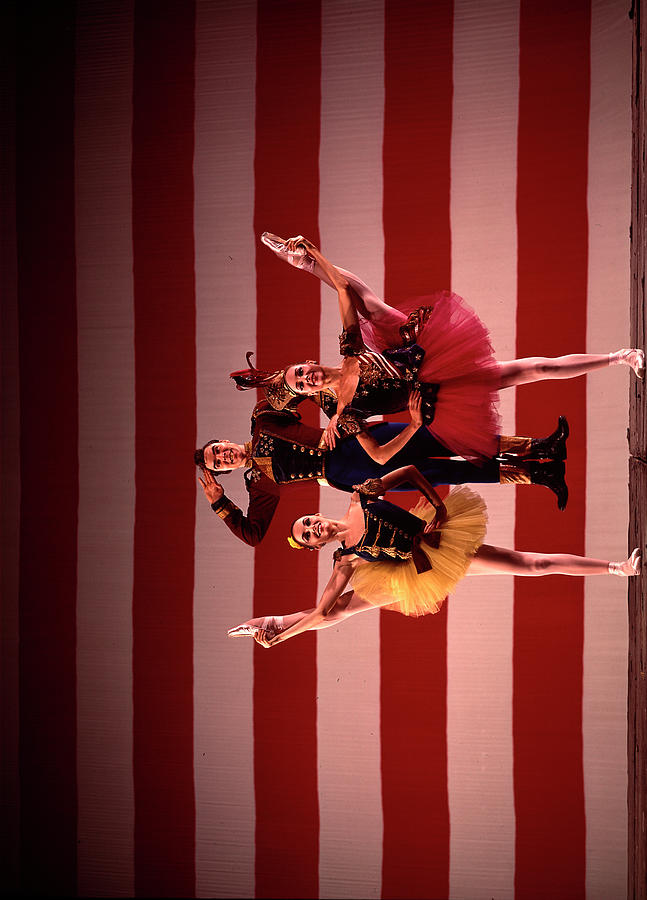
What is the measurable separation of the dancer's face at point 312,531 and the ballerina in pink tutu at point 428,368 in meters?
0.24

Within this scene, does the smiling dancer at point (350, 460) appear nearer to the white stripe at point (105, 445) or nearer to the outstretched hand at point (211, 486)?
the outstretched hand at point (211, 486)

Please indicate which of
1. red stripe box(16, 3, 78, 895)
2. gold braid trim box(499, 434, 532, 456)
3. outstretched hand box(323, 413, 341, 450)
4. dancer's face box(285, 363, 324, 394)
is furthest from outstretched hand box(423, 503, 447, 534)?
red stripe box(16, 3, 78, 895)

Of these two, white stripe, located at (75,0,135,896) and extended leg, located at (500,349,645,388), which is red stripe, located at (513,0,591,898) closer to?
extended leg, located at (500,349,645,388)

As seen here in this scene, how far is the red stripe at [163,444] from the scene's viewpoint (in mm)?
3484

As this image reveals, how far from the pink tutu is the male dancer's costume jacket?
14cm

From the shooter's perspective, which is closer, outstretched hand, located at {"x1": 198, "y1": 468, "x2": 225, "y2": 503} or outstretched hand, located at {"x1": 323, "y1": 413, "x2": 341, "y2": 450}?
outstretched hand, located at {"x1": 323, "y1": 413, "x2": 341, "y2": 450}

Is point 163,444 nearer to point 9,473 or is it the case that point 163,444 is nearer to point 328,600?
point 9,473

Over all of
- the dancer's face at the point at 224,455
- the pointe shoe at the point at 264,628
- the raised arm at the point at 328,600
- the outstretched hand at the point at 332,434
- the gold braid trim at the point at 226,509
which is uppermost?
the outstretched hand at the point at 332,434

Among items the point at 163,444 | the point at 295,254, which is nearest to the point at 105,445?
the point at 163,444

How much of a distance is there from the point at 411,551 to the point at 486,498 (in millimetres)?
988

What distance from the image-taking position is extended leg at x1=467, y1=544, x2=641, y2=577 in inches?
97.0

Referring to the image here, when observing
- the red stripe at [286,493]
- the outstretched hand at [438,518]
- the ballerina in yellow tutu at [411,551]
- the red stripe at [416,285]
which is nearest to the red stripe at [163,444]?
the red stripe at [286,493]

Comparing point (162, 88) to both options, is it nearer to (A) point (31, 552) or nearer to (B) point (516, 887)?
(A) point (31, 552)

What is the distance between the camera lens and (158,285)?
353cm
